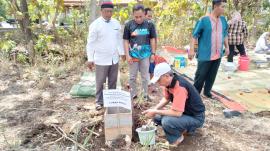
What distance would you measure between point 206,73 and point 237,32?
2.74 m

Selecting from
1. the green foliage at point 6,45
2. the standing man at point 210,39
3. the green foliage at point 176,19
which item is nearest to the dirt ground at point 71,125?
the standing man at point 210,39

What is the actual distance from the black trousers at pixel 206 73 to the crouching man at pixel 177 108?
1.47 m

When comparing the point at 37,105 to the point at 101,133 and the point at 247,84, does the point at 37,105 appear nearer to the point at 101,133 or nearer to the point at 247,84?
the point at 101,133

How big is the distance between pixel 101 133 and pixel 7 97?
242 centimetres

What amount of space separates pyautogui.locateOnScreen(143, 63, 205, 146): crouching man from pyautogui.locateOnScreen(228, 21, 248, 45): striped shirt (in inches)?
165

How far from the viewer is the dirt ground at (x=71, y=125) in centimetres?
361

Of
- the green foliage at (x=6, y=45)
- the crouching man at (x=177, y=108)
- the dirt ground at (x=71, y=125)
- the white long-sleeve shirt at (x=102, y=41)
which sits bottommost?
the dirt ground at (x=71, y=125)

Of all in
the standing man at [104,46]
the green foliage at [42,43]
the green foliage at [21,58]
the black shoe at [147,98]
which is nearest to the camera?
the standing man at [104,46]

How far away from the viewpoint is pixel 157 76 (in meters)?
3.24

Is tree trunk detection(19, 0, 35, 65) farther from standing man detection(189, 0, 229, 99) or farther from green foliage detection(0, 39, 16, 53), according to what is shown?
standing man detection(189, 0, 229, 99)

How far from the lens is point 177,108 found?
132 inches

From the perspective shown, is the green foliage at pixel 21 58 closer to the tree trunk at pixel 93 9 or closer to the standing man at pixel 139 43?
the tree trunk at pixel 93 9

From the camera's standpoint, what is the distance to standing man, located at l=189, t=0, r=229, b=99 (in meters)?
4.71

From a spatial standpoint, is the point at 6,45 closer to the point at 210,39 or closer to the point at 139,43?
the point at 139,43
